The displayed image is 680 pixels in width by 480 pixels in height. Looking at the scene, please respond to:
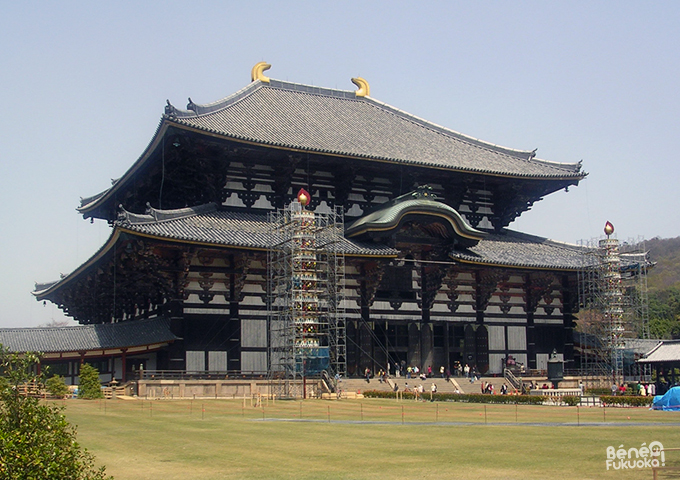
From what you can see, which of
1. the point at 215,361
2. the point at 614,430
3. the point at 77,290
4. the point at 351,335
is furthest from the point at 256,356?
the point at 614,430

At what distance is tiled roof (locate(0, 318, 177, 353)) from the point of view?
48.0 meters

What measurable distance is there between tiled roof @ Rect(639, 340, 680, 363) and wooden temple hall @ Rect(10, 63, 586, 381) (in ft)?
18.7

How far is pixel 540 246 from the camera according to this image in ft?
208

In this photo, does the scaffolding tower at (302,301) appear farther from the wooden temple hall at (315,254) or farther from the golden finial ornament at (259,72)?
the golden finial ornament at (259,72)

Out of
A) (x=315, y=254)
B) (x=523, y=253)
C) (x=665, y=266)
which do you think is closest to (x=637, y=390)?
(x=523, y=253)

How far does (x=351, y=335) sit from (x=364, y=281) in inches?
146

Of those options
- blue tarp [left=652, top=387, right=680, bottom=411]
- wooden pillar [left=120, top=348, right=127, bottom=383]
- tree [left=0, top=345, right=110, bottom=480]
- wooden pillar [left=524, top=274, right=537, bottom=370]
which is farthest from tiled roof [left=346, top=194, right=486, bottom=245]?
tree [left=0, top=345, right=110, bottom=480]

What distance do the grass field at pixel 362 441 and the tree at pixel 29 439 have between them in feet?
17.3

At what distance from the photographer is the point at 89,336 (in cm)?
5094

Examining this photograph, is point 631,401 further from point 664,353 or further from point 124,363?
point 124,363

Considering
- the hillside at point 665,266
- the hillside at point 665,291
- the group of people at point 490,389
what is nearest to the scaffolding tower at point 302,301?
the group of people at point 490,389

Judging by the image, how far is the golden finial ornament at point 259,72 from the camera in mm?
67000

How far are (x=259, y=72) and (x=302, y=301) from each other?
27.3m

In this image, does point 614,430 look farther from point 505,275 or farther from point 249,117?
point 249,117
